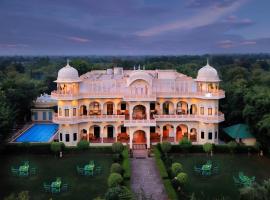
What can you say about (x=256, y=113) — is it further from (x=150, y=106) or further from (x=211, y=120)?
(x=150, y=106)

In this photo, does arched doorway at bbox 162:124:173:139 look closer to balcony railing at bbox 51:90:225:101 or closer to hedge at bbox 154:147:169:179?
balcony railing at bbox 51:90:225:101

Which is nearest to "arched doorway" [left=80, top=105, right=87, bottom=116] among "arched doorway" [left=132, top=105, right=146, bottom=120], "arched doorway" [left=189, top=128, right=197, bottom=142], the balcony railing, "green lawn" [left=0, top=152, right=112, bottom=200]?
the balcony railing

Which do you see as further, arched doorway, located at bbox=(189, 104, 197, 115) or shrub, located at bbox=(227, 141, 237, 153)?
arched doorway, located at bbox=(189, 104, 197, 115)

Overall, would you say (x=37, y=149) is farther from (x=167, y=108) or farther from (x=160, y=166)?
(x=167, y=108)

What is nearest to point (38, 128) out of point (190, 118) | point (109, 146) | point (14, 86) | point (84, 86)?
point (14, 86)

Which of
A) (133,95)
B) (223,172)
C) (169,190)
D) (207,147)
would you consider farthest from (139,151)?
(169,190)

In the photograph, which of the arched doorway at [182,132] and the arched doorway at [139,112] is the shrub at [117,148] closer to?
the arched doorway at [139,112]
